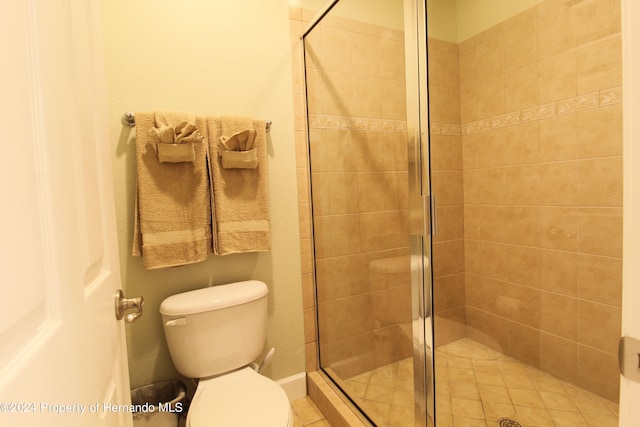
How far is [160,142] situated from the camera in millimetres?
1263

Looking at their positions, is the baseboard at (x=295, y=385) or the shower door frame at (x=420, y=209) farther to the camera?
the baseboard at (x=295, y=385)

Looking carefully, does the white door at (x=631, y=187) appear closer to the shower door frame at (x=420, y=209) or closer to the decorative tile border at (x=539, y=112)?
the shower door frame at (x=420, y=209)

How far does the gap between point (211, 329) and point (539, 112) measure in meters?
1.87

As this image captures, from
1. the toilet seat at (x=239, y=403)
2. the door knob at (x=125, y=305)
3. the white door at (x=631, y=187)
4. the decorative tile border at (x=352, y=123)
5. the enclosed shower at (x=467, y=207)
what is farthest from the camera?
the decorative tile border at (x=352, y=123)

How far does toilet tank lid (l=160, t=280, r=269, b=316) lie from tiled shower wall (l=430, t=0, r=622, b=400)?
94cm

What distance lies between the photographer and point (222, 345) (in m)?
1.29

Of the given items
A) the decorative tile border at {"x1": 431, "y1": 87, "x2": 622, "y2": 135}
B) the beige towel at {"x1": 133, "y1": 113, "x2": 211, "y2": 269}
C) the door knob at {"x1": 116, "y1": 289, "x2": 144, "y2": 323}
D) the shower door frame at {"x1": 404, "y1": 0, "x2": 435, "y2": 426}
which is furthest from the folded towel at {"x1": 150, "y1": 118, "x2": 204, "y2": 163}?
the decorative tile border at {"x1": 431, "y1": 87, "x2": 622, "y2": 135}

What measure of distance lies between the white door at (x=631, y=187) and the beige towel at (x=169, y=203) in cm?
133

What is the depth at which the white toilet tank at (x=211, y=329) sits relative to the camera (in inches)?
49.2

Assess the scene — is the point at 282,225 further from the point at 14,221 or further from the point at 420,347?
the point at 14,221

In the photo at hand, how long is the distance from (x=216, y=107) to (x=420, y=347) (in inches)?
54.4

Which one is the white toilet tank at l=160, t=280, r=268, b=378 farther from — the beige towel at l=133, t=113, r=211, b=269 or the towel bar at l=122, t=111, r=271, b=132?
the towel bar at l=122, t=111, r=271, b=132

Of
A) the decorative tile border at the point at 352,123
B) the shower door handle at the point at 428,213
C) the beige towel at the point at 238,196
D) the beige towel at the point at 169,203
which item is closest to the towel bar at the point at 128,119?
the beige towel at the point at 169,203

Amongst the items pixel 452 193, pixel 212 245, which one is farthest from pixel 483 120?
pixel 212 245
